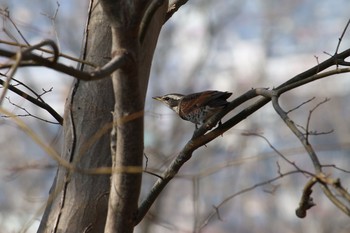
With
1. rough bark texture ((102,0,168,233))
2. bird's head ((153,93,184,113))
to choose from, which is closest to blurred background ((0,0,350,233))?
bird's head ((153,93,184,113))

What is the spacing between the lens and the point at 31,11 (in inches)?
Answer: 378

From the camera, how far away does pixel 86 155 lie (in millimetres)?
1957

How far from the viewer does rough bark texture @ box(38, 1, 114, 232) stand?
1.94 m

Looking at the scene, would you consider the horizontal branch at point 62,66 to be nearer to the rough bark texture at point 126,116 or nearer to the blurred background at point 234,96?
the rough bark texture at point 126,116

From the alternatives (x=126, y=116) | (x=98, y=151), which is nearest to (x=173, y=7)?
(x=98, y=151)

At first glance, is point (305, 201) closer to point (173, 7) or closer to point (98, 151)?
point (98, 151)

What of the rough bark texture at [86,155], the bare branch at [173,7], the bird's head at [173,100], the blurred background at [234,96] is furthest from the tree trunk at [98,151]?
the blurred background at [234,96]

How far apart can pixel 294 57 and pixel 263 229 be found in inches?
118

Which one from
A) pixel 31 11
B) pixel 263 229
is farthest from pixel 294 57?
pixel 31 11

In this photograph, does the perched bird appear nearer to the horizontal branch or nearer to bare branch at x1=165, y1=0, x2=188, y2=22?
bare branch at x1=165, y1=0, x2=188, y2=22

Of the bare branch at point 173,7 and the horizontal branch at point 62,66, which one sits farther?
the bare branch at point 173,7

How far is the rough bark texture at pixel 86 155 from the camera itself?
1.94 m

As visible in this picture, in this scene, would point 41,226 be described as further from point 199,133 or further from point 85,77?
point 85,77

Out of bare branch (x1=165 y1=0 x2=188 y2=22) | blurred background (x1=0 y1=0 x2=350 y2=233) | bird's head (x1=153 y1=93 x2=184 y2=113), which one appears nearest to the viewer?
bare branch (x1=165 y1=0 x2=188 y2=22)
